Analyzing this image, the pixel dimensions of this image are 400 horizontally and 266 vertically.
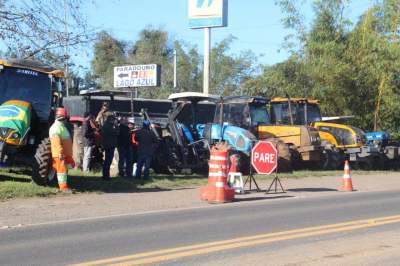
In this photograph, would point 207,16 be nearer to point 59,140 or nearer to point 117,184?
point 117,184

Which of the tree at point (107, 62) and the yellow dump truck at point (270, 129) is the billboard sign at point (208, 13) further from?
the tree at point (107, 62)

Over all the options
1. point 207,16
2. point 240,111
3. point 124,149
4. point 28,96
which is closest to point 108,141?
point 124,149

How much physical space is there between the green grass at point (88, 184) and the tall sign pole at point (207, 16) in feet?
41.8

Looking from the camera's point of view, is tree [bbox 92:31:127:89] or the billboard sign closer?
the billboard sign

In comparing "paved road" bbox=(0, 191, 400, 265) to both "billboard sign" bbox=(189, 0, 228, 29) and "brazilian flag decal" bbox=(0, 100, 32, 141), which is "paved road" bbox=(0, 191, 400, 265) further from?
"billboard sign" bbox=(189, 0, 228, 29)

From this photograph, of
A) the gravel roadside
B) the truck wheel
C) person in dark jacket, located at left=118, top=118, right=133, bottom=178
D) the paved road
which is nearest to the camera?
the paved road

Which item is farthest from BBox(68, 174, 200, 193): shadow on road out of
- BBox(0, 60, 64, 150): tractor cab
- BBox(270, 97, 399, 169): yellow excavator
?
BBox(270, 97, 399, 169): yellow excavator

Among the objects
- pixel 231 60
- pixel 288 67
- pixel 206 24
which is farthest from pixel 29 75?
pixel 231 60

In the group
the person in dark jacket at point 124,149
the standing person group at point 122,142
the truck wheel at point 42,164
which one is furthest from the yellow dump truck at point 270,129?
the truck wheel at point 42,164

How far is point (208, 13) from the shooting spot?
30891mm

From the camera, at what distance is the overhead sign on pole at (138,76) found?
2859 cm

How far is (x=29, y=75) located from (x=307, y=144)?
11.6 meters

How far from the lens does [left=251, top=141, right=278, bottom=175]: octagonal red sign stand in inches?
614

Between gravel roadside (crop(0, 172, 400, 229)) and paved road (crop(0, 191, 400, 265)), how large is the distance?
71 centimetres
